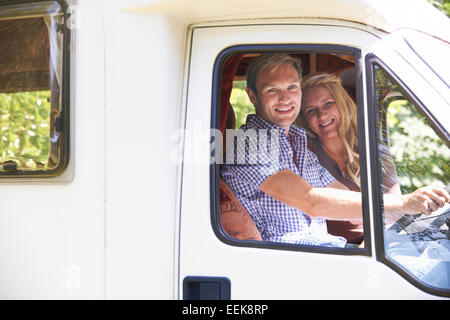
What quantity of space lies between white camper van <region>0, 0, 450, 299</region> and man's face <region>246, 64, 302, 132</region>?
16 centimetres

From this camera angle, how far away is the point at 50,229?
2146mm

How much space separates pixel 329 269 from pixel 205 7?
111cm

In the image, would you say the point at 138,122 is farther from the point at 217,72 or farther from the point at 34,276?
the point at 34,276

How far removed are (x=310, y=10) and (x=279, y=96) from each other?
1.36 ft

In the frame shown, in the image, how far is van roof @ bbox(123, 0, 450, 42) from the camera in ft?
6.86

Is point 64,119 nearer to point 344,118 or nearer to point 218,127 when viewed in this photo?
point 218,127

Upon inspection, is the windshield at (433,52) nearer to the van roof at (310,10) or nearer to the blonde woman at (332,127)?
the van roof at (310,10)

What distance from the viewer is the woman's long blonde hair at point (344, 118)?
7.47 feet

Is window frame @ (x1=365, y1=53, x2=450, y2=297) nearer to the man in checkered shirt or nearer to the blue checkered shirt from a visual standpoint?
the man in checkered shirt

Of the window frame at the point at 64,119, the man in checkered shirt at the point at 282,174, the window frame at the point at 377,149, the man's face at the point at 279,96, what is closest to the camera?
the window frame at the point at 377,149

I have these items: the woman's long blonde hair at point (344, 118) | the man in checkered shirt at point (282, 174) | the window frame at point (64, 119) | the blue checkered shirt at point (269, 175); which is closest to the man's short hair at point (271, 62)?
the man in checkered shirt at point (282, 174)

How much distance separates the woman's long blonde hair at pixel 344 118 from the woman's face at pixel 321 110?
0.02 m

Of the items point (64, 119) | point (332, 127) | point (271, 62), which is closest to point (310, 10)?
point (271, 62)
